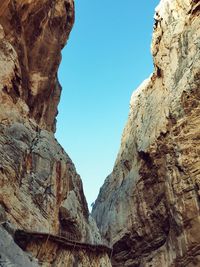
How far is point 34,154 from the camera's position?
1745 cm

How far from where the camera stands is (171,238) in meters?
26.0

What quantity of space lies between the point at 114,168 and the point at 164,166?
437 inches

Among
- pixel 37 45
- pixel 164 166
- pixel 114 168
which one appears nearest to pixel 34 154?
pixel 37 45

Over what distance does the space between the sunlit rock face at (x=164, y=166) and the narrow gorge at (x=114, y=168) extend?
0.23ft

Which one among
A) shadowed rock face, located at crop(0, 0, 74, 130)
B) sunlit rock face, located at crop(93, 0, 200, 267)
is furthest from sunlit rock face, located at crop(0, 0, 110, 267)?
sunlit rock face, located at crop(93, 0, 200, 267)

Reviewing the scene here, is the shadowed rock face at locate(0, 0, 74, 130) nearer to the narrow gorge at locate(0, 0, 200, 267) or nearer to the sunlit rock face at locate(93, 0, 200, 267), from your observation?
the narrow gorge at locate(0, 0, 200, 267)

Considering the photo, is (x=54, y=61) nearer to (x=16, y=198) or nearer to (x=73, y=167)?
(x=73, y=167)

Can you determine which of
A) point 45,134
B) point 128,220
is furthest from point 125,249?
point 45,134

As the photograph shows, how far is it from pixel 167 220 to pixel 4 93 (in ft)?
48.5

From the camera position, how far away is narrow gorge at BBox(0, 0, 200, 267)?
1506cm

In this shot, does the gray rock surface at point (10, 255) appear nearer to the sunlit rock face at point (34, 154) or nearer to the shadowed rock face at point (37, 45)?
the sunlit rock face at point (34, 154)

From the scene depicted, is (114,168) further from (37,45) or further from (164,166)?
(37,45)

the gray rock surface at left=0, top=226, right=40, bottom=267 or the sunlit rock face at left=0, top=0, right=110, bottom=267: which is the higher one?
the sunlit rock face at left=0, top=0, right=110, bottom=267

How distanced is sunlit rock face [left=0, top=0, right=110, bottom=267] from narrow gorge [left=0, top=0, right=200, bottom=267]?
0.17ft
